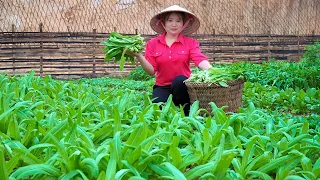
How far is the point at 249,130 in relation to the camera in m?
3.19

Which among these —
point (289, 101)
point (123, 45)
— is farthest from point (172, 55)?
point (289, 101)

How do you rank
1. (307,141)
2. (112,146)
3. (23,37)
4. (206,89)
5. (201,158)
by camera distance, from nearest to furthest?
(112,146)
(201,158)
(307,141)
(206,89)
(23,37)

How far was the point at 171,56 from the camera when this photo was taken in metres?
5.16

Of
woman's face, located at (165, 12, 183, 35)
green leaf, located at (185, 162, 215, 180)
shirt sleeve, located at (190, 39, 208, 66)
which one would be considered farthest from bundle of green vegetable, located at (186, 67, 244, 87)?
green leaf, located at (185, 162, 215, 180)

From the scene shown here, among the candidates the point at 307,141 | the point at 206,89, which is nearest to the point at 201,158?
the point at 307,141

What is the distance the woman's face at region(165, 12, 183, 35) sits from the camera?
16.9 ft

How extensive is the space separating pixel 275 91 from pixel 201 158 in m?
5.24

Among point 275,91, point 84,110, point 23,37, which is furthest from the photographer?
point 23,37

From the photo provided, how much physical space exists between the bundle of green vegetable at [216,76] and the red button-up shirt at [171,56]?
28 cm

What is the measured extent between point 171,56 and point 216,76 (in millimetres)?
584

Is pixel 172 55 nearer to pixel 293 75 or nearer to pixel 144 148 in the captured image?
pixel 144 148

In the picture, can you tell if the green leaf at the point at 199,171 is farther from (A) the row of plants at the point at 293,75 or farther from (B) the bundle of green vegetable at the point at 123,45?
(A) the row of plants at the point at 293,75

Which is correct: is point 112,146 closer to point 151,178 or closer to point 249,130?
point 151,178

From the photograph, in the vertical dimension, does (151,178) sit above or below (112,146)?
below
